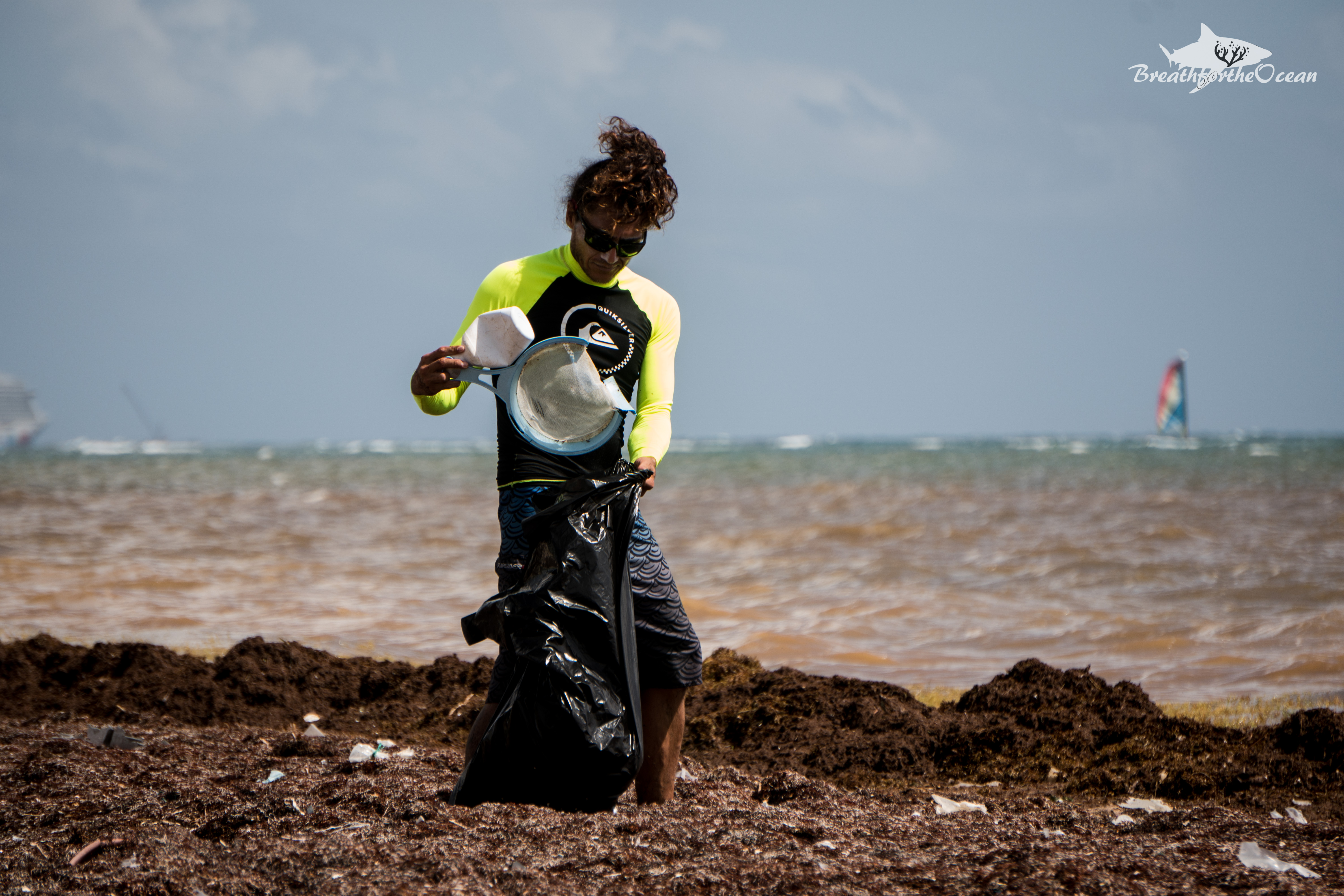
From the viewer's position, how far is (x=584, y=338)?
2.56 m

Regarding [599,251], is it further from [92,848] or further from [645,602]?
[92,848]

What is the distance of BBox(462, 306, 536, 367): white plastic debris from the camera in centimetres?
239

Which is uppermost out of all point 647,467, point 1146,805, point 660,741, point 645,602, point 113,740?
point 647,467

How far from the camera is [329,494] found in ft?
63.8

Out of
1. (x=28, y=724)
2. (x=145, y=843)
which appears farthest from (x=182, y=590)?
(x=145, y=843)

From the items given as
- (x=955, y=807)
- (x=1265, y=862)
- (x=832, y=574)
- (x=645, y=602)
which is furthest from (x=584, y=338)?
(x=832, y=574)

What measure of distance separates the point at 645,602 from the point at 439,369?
31.2 inches

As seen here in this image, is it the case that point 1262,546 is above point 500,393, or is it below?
below

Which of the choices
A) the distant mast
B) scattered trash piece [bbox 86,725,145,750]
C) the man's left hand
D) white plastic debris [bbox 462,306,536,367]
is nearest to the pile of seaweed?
scattered trash piece [bbox 86,725,145,750]

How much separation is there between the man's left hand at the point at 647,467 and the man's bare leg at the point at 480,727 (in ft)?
2.22

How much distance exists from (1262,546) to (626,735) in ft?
30.3

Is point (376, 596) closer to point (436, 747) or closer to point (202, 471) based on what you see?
point (436, 747)

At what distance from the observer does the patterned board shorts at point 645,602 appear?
8.34 feet

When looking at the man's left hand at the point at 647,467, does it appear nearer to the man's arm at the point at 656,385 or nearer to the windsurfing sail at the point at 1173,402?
the man's arm at the point at 656,385
